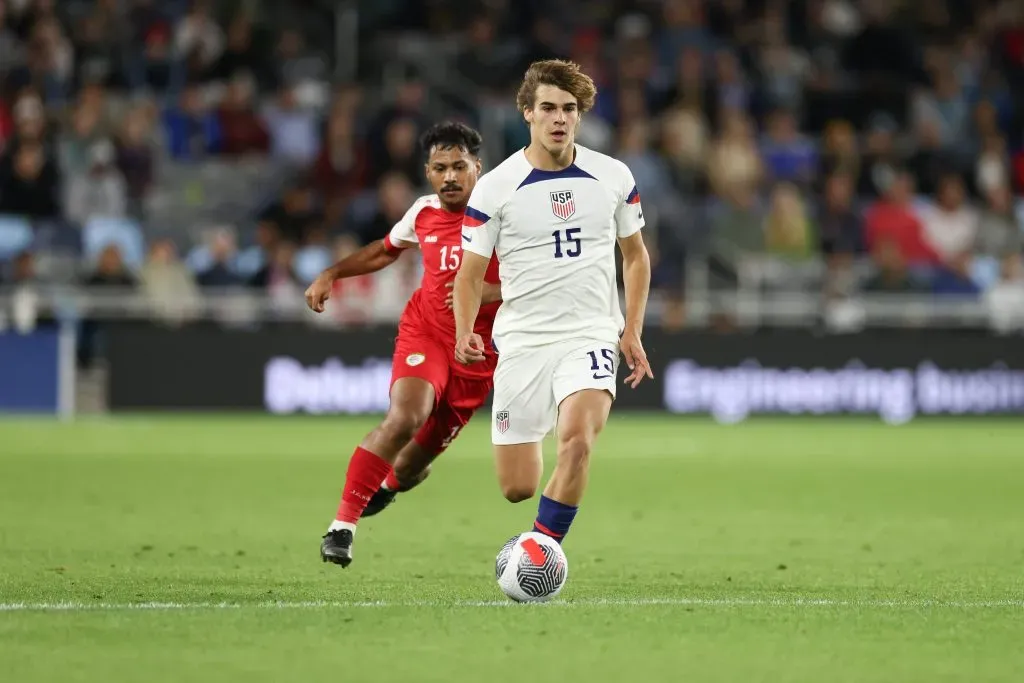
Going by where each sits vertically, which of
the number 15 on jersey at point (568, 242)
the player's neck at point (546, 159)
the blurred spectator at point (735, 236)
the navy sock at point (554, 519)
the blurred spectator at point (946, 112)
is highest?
the blurred spectator at point (946, 112)

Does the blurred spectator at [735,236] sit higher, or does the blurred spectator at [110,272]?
the blurred spectator at [735,236]

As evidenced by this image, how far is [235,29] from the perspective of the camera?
22922 mm

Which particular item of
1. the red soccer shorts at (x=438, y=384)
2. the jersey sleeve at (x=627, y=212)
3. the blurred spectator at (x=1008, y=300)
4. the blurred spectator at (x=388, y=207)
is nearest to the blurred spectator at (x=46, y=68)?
the blurred spectator at (x=388, y=207)

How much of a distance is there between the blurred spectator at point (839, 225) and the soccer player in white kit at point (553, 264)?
1402 centimetres

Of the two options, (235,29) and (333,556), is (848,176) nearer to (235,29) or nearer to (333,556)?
(235,29)

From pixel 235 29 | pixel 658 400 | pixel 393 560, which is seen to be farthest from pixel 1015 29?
pixel 393 560

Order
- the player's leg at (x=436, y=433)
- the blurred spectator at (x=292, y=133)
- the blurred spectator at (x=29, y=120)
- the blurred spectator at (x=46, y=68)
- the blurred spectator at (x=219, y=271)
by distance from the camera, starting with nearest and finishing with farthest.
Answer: the player's leg at (x=436, y=433), the blurred spectator at (x=219, y=271), the blurred spectator at (x=29, y=120), the blurred spectator at (x=46, y=68), the blurred spectator at (x=292, y=133)

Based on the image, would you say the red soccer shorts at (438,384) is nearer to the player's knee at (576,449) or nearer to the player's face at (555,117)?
the player's knee at (576,449)

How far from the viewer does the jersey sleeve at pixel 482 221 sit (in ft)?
24.7

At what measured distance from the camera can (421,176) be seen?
21609 mm

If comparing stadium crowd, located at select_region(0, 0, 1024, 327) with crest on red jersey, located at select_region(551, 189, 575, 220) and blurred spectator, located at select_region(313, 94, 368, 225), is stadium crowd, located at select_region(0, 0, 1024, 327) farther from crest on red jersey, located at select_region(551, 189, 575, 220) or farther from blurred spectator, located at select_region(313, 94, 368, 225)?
crest on red jersey, located at select_region(551, 189, 575, 220)

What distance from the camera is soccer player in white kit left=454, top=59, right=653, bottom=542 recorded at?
748cm

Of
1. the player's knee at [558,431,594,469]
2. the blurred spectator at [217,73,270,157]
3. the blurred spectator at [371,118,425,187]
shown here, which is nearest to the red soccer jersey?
the player's knee at [558,431,594,469]

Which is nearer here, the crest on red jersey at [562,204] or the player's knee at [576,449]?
the player's knee at [576,449]
